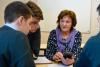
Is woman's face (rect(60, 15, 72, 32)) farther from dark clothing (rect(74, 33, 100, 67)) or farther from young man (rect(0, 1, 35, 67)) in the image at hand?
young man (rect(0, 1, 35, 67))

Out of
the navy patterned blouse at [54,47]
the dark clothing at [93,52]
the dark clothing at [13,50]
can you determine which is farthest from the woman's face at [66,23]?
the dark clothing at [13,50]

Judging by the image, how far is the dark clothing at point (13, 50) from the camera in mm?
1323

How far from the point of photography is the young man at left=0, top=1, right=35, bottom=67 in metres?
1.33

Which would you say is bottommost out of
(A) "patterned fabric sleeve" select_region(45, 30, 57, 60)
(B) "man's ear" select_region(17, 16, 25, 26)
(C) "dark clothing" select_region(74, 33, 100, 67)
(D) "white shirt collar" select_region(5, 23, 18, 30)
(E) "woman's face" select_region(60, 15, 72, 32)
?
(A) "patterned fabric sleeve" select_region(45, 30, 57, 60)

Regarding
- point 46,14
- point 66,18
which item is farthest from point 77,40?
point 46,14

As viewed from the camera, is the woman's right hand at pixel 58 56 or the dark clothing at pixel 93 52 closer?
the dark clothing at pixel 93 52

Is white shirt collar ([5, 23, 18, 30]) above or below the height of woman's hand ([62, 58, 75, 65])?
above

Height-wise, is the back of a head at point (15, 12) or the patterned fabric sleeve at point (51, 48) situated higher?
the back of a head at point (15, 12)

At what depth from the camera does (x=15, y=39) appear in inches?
52.9

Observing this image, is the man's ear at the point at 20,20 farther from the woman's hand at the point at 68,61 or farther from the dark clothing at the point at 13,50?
the woman's hand at the point at 68,61

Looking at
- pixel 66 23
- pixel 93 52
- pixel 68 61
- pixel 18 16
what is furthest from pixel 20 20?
pixel 66 23

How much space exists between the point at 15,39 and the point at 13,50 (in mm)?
66

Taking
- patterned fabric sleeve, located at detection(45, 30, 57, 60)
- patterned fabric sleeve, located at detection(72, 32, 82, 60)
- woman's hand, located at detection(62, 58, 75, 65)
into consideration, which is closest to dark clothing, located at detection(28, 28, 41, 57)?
patterned fabric sleeve, located at detection(45, 30, 57, 60)

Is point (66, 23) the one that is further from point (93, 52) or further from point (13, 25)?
point (13, 25)
